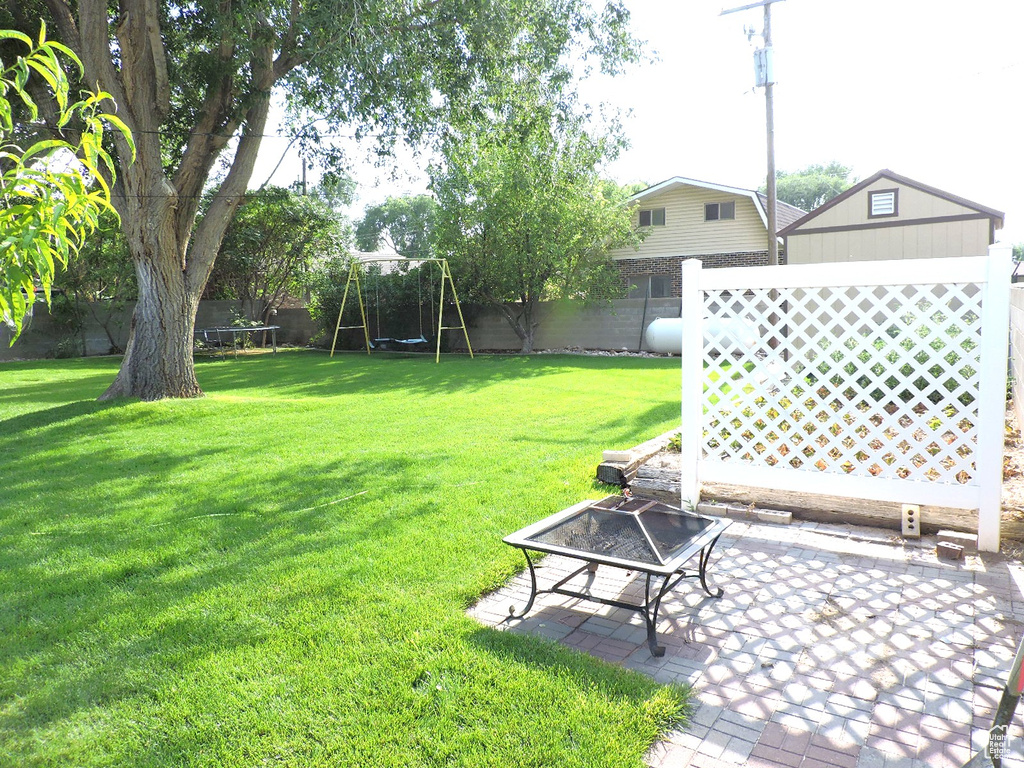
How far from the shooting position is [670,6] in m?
10.4

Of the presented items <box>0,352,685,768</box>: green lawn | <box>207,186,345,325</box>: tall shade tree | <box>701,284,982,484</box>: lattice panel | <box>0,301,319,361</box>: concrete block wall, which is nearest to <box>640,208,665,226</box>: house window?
<box>207,186,345,325</box>: tall shade tree

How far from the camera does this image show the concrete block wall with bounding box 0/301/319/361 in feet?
57.5

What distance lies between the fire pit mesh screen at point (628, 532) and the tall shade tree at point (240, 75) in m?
5.96

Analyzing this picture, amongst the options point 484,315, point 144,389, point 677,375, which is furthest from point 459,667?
point 484,315

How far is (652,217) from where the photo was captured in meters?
20.5

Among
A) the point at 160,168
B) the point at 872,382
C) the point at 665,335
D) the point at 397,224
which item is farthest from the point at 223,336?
the point at 397,224

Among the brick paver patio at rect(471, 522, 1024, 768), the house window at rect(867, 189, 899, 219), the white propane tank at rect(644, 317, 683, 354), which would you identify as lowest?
the brick paver patio at rect(471, 522, 1024, 768)

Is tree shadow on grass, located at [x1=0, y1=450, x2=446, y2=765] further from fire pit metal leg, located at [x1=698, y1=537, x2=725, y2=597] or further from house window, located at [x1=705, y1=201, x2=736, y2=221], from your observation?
house window, located at [x1=705, y1=201, x2=736, y2=221]

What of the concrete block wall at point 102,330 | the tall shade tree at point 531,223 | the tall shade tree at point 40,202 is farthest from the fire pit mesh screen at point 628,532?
the concrete block wall at point 102,330

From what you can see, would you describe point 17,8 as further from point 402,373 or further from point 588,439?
point 588,439

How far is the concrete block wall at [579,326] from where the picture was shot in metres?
16.6

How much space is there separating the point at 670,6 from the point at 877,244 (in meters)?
9.73

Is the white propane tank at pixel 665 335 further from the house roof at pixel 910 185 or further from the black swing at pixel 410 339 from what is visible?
the black swing at pixel 410 339

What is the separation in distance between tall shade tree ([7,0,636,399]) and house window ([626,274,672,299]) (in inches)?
447
